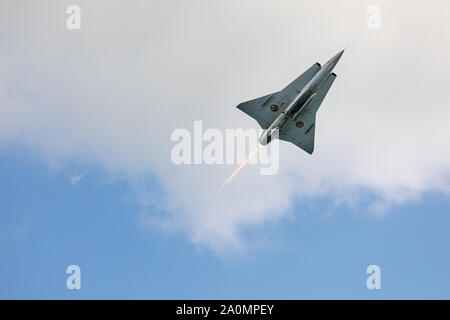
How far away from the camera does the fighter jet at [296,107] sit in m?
74.6

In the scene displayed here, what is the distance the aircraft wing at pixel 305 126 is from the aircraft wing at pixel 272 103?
2646 millimetres

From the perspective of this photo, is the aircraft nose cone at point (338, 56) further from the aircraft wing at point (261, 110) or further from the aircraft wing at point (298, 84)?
the aircraft wing at point (261, 110)

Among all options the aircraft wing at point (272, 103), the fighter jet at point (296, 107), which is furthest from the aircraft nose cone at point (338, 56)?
the aircraft wing at point (272, 103)

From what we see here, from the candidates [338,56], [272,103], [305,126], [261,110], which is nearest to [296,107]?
[272,103]

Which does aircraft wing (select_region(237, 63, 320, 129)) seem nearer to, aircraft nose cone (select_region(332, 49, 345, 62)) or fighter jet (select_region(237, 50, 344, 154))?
fighter jet (select_region(237, 50, 344, 154))

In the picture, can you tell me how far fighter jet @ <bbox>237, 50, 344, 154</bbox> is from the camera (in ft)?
245

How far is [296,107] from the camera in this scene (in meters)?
75.4

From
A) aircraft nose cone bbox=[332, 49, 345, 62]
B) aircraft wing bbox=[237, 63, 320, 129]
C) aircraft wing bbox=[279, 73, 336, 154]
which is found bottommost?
aircraft wing bbox=[279, 73, 336, 154]

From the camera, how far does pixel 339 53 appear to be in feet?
239

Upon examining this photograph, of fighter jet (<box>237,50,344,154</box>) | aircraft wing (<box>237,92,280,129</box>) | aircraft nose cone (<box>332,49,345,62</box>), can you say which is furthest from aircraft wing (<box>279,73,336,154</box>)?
aircraft nose cone (<box>332,49,345,62</box>)

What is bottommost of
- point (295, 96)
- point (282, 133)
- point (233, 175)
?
point (233, 175)
